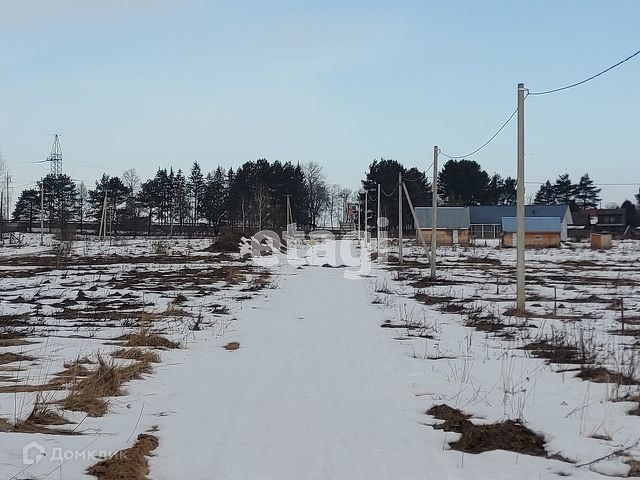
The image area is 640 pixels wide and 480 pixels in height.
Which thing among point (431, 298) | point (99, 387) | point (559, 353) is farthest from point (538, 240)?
point (99, 387)

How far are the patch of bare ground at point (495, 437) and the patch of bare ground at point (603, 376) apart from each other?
2373 mm

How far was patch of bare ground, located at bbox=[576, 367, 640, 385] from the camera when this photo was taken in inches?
312

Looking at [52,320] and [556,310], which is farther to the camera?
[556,310]

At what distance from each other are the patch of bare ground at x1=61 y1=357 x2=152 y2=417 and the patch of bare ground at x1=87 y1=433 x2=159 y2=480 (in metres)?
1.44

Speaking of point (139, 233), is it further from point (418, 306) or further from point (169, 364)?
point (169, 364)

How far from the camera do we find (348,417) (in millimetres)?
6551

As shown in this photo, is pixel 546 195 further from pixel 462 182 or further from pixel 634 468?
pixel 634 468

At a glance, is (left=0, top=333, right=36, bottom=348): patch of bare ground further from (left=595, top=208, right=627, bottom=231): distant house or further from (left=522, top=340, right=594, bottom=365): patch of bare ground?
(left=595, top=208, right=627, bottom=231): distant house

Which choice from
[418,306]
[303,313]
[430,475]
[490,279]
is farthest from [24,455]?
[490,279]

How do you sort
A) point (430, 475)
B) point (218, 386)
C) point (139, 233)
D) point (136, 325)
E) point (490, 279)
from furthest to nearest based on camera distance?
1. point (139, 233)
2. point (490, 279)
3. point (136, 325)
4. point (218, 386)
5. point (430, 475)

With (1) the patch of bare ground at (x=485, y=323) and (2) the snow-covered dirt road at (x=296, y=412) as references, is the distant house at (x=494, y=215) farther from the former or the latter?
(2) the snow-covered dirt road at (x=296, y=412)

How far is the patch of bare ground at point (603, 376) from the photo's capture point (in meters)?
7.92

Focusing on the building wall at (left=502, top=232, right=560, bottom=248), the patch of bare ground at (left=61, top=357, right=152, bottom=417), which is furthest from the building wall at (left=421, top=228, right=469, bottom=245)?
the patch of bare ground at (left=61, top=357, right=152, bottom=417)

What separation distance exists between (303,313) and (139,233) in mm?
78643
